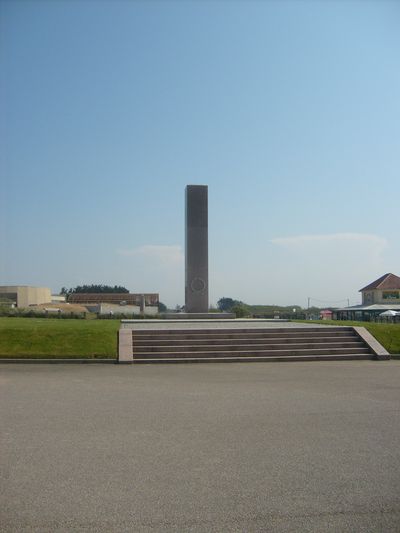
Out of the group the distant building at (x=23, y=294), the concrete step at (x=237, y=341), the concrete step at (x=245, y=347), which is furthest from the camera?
the distant building at (x=23, y=294)

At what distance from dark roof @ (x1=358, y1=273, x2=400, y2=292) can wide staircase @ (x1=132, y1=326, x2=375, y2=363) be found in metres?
47.0

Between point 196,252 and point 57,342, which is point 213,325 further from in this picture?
point 196,252

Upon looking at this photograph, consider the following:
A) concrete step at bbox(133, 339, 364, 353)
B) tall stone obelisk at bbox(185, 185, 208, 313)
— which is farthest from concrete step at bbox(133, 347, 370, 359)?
tall stone obelisk at bbox(185, 185, 208, 313)

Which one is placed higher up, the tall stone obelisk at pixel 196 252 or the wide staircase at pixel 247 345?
the tall stone obelisk at pixel 196 252

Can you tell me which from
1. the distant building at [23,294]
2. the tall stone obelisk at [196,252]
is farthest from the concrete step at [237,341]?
the distant building at [23,294]

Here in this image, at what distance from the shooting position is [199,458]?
226 inches

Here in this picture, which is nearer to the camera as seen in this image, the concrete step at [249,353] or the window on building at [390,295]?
the concrete step at [249,353]

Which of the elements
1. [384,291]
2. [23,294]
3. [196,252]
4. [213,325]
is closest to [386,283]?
[384,291]

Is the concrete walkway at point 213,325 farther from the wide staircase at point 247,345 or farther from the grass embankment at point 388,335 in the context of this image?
the grass embankment at point 388,335

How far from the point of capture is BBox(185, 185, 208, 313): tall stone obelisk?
30703 mm

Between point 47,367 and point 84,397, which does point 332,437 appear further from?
point 47,367

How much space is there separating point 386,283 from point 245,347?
167 feet

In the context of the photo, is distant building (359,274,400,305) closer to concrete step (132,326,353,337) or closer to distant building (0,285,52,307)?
concrete step (132,326,353,337)

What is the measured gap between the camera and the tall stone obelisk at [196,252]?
30703mm
